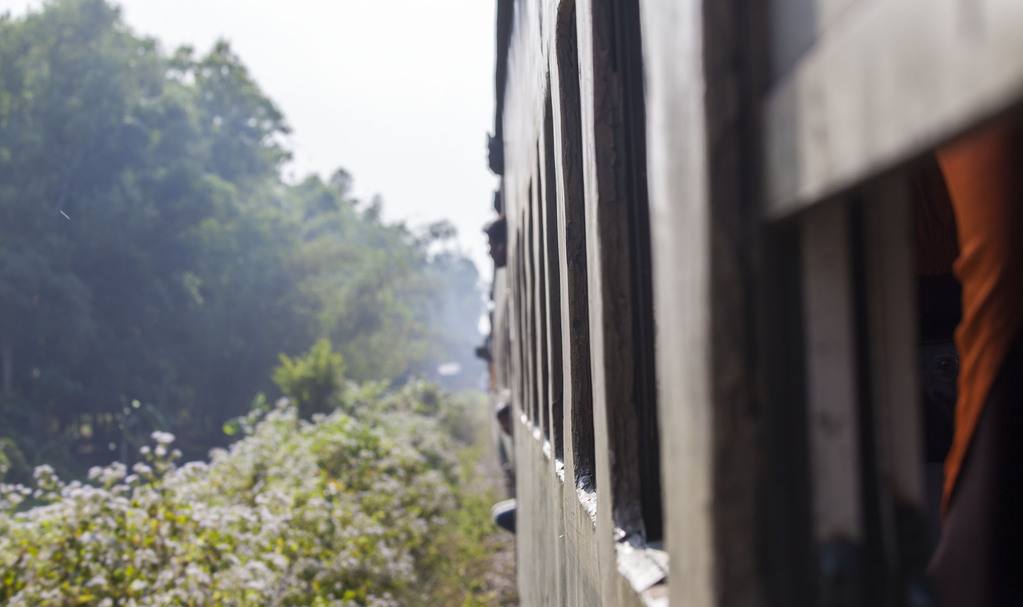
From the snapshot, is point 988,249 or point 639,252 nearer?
point 988,249

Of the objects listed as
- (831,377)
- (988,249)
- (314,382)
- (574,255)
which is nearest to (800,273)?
(831,377)

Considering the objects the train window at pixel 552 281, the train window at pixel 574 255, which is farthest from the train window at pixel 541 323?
the train window at pixel 574 255

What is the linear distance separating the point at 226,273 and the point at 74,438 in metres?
9.82

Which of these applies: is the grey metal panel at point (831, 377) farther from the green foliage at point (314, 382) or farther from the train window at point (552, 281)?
the green foliage at point (314, 382)

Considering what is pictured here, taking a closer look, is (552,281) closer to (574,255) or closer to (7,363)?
(574,255)

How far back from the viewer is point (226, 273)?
37.9 metres

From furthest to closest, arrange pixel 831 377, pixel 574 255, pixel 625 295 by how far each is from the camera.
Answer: pixel 574 255 → pixel 625 295 → pixel 831 377

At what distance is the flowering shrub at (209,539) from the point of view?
5750 mm

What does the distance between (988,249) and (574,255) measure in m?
1.46

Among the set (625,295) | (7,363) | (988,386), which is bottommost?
(988,386)

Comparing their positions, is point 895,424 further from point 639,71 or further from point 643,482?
point 639,71

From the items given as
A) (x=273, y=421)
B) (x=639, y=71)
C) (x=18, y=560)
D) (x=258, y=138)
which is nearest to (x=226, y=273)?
(x=258, y=138)

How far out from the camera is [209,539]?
20.9 ft

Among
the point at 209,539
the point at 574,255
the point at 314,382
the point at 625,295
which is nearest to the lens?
the point at 625,295
